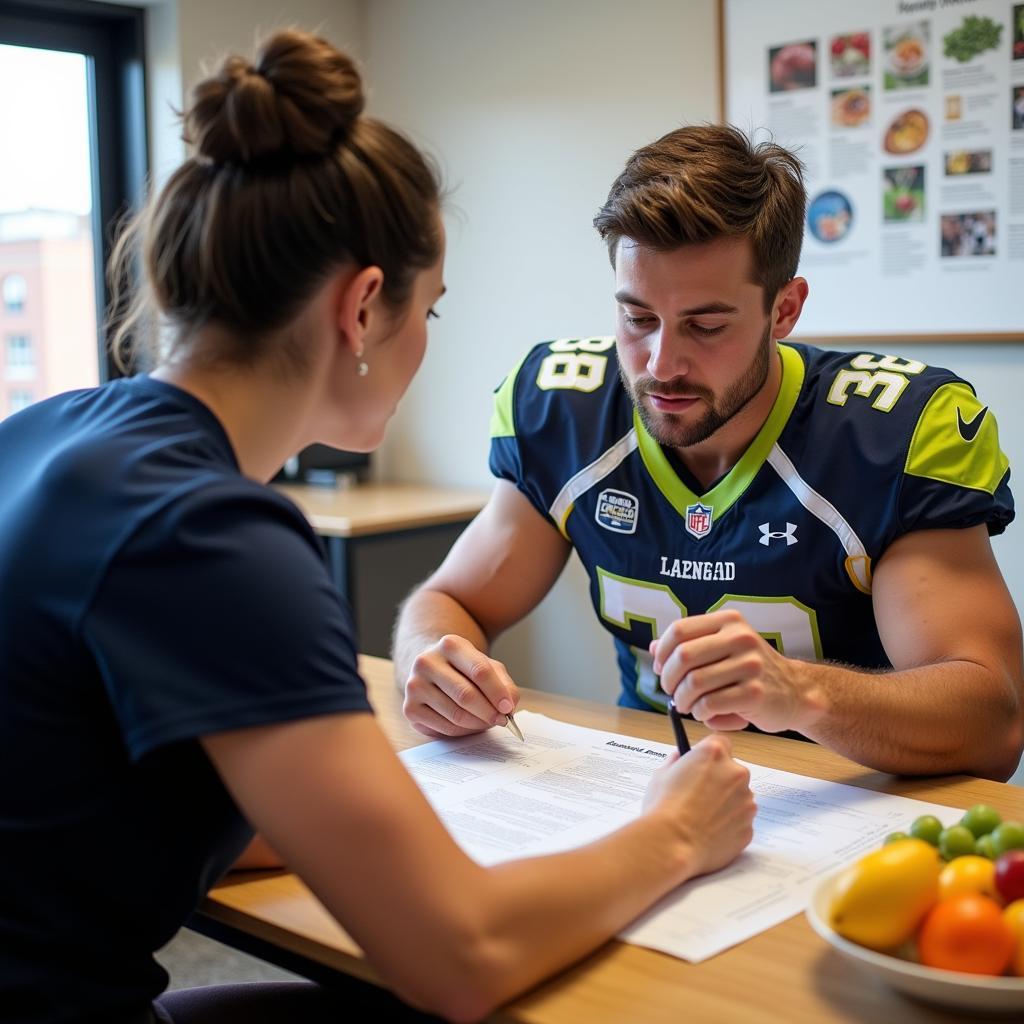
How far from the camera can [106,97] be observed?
3.51 m

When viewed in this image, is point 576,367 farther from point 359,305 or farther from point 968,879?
point 968,879

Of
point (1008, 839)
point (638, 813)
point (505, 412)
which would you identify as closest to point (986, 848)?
point (1008, 839)

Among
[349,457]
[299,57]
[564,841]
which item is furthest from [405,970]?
[349,457]

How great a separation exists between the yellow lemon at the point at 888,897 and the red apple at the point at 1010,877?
5 cm

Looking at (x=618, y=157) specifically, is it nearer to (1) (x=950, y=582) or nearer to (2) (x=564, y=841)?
(1) (x=950, y=582)

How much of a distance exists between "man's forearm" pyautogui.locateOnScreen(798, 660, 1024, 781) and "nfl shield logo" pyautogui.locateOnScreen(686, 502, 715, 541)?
396 millimetres

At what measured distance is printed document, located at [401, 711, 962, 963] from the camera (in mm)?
1074

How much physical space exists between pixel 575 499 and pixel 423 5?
7.60ft

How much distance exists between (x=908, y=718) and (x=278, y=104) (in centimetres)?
89

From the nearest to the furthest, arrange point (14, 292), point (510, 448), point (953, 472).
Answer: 1. point (953, 472)
2. point (510, 448)
3. point (14, 292)

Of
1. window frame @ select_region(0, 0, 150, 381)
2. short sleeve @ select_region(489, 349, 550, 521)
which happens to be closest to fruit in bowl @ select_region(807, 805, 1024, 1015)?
short sleeve @ select_region(489, 349, 550, 521)

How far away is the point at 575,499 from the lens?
1928 mm

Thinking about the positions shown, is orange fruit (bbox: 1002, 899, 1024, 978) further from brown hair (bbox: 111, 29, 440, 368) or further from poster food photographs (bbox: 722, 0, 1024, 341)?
poster food photographs (bbox: 722, 0, 1024, 341)

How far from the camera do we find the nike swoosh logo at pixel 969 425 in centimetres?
166
